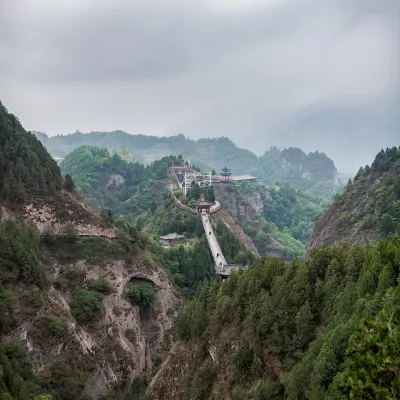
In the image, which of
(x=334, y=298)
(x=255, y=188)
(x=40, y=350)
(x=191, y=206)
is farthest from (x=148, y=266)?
(x=255, y=188)

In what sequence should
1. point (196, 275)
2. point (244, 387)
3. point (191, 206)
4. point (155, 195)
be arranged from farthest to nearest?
point (155, 195)
point (191, 206)
point (196, 275)
point (244, 387)

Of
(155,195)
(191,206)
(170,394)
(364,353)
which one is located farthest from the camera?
(155,195)

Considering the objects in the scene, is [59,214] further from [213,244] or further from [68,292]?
[213,244]

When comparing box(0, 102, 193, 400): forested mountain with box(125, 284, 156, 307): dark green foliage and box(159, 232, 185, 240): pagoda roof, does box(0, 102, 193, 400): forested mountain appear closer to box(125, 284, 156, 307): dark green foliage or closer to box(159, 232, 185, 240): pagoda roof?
box(125, 284, 156, 307): dark green foliage

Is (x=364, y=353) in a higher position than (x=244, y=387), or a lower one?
higher

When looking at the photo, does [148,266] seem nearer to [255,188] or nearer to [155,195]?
[155,195]

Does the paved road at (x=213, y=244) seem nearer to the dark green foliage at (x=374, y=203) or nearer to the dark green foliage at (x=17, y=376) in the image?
the dark green foliage at (x=374, y=203)
